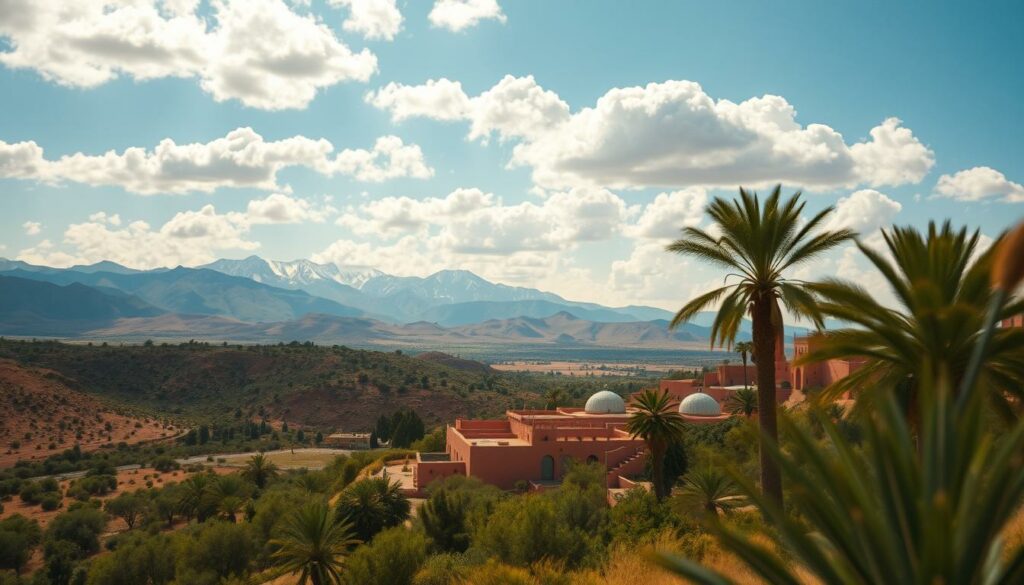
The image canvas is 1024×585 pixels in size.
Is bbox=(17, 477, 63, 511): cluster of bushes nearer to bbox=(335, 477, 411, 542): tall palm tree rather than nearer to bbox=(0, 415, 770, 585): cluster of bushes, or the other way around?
bbox=(0, 415, 770, 585): cluster of bushes

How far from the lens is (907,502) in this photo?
489 cm

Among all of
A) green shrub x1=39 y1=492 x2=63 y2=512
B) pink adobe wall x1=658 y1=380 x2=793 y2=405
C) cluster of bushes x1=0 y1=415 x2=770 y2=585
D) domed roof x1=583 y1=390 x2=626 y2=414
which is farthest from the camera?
pink adobe wall x1=658 y1=380 x2=793 y2=405

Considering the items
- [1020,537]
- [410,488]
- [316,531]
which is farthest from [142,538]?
[1020,537]

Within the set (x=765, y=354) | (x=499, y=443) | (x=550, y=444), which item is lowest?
(x=499, y=443)

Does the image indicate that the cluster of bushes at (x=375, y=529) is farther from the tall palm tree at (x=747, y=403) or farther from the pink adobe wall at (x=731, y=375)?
the pink adobe wall at (x=731, y=375)

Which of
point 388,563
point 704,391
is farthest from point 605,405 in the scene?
point 388,563

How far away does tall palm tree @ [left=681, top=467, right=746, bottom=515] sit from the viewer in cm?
2372

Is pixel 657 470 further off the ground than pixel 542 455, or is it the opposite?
pixel 657 470

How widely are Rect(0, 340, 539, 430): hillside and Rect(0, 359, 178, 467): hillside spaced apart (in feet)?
18.0

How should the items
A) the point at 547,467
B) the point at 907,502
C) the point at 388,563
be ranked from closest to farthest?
the point at 907,502, the point at 388,563, the point at 547,467

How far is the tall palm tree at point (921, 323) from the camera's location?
12.0 metres

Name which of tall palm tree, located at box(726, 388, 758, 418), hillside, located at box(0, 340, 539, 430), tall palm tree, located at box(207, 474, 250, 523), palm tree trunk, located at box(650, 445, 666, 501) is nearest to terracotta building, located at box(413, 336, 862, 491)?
tall palm tree, located at box(726, 388, 758, 418)

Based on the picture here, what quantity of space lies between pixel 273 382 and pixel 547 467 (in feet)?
262

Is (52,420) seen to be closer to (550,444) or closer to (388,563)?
(550,444)
